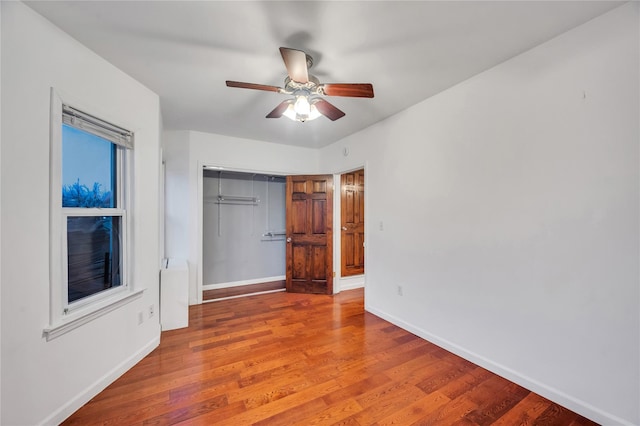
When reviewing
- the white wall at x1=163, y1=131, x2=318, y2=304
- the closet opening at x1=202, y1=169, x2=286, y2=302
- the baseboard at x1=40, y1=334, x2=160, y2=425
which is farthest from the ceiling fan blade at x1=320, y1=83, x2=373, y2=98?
the closet opening at x1=202, y1=169, x2=286, y2=302

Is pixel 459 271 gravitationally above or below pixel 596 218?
below

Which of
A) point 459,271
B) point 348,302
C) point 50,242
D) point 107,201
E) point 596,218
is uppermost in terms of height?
point 107,201

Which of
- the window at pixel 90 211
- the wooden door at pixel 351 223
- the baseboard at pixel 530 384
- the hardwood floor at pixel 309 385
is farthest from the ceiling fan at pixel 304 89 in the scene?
the wooden door at pixel 351 223

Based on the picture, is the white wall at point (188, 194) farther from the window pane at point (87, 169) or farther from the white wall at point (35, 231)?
the white wall at point (35, 231)

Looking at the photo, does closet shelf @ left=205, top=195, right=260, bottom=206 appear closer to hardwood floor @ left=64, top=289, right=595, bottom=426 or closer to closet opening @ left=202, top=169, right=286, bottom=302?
closet opening @ left=202, top=169, right=286, bottom=302

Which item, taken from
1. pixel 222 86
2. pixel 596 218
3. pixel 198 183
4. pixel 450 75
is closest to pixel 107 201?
pixel 222 86

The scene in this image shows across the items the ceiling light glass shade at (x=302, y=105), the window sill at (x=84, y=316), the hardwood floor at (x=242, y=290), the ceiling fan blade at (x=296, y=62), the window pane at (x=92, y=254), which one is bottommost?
the hardwood floor at (x=242, y=290)

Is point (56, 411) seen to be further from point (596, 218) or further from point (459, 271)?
point (596, 218)

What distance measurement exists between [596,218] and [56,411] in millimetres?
A: 3631

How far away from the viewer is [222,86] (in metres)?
2.58

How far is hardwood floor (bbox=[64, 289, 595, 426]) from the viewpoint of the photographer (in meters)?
1.76

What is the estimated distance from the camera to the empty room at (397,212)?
1600 mm

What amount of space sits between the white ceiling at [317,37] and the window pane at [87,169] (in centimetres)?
67

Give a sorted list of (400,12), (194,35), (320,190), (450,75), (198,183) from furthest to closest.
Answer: (320,190) < (198,183) < (450,75) < (194,35) < (400,12)
